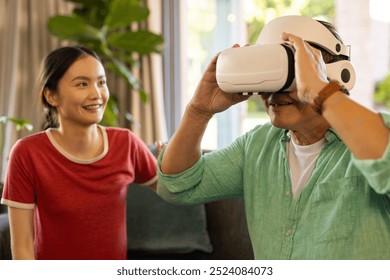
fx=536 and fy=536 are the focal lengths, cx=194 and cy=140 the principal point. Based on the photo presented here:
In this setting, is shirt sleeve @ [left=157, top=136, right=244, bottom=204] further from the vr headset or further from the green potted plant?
the green potted plant

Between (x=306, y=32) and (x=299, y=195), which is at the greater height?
(x=306, y=32)

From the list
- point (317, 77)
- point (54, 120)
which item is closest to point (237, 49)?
point (317, 77)

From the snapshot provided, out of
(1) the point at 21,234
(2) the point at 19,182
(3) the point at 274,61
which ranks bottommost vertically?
(1) the point at 21,234

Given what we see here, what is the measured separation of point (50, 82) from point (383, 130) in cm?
87

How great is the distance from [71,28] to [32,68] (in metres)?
0.52

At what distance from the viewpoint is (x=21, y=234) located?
4.22 ft

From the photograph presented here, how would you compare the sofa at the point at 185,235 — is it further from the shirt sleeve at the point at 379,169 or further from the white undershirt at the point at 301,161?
the shirt sleeve at the point at 379,169

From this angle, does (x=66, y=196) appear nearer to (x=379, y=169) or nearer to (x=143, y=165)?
(x=143, y=165)

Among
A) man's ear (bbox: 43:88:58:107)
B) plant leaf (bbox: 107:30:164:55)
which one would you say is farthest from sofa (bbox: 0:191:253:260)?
plant leaf (bbox: 107:30:164:55)

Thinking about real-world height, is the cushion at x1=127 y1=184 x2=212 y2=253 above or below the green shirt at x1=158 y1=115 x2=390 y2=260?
below

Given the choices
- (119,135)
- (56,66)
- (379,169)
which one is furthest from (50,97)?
(379,169)

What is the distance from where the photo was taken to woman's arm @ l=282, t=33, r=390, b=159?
84 cm

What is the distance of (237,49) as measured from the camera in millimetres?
979
